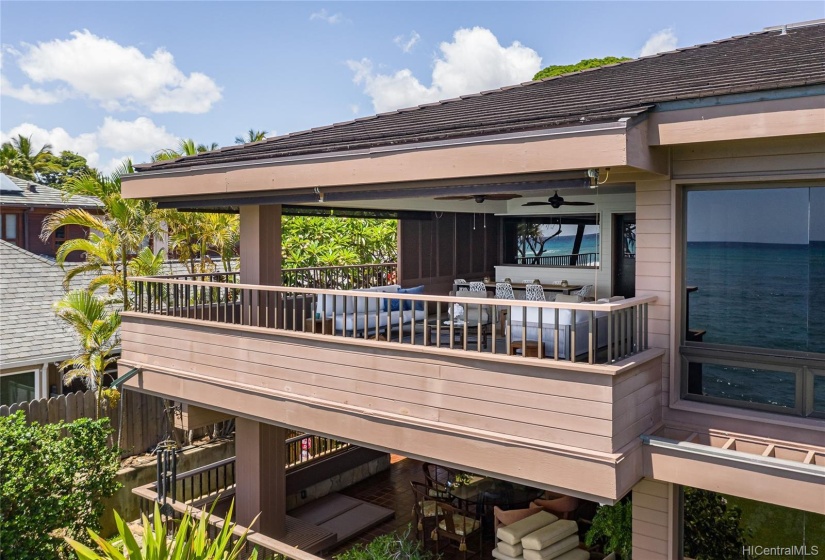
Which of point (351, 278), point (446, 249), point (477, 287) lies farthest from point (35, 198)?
point (477, 287)

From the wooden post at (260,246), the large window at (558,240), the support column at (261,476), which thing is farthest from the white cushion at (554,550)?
the large window at (558,240)

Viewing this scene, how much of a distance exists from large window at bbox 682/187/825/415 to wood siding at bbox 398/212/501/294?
7.66 m

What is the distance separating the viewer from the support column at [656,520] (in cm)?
645

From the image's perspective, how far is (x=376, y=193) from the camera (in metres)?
7.52

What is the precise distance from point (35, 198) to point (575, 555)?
21.3 m

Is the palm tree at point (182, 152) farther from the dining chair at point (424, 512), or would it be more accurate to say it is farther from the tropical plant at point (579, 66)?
the tropical plant at point (579, 66)

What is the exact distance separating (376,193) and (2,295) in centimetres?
1055

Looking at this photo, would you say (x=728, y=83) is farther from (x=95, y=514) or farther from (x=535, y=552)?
(x=95, y=514)

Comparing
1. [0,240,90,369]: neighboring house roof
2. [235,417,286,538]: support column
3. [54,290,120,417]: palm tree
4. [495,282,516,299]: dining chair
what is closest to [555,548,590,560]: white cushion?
[495,282,516,299]: dining chair

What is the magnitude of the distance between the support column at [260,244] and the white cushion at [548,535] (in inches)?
194

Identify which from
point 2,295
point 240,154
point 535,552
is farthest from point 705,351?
point 2,295

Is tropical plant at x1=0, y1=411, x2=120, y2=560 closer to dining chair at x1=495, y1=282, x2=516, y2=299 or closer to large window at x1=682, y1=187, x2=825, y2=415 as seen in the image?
dining chair at x1=495, y1=282, x2=516, y2=299

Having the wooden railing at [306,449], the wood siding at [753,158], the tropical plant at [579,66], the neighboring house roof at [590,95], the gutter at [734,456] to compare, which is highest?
the tropical plant at [579,66]

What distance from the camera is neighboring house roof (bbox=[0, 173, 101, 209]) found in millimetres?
20906
